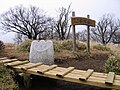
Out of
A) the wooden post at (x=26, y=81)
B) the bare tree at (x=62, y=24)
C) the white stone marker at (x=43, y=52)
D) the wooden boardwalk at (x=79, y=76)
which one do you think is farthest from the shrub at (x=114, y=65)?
the bare tree at (x=62, y=24)

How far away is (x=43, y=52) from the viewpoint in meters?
7.85

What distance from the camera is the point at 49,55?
25.8ft

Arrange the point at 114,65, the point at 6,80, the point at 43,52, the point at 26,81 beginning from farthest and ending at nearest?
the point at 43,52, the point at 114,65, the point at 26,81, the point at 6,80

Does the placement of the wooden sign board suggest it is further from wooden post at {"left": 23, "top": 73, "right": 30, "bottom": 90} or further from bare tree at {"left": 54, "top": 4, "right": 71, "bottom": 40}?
bare tree at {"left": 54, "top": 4, "right": 71, "bottom": 40}

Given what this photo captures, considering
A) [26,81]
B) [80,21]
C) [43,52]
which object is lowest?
[26,81]

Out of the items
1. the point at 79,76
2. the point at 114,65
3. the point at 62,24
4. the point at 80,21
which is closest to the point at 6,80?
the point at 79,76

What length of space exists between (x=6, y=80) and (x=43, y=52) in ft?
8.58

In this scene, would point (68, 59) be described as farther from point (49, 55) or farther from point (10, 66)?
point (10, 66)

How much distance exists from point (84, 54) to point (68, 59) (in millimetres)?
1835

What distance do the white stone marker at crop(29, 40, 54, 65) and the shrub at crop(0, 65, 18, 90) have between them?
183cm

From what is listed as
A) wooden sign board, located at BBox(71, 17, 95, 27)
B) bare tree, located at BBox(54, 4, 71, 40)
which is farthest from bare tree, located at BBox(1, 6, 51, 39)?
wooden sign board, located at BBox(71, 17, 95, 27)

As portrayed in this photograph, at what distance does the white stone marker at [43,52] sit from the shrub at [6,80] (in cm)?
183

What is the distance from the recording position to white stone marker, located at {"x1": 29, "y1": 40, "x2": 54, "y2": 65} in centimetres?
786

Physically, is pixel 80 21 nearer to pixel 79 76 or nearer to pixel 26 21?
pixel 79 76
